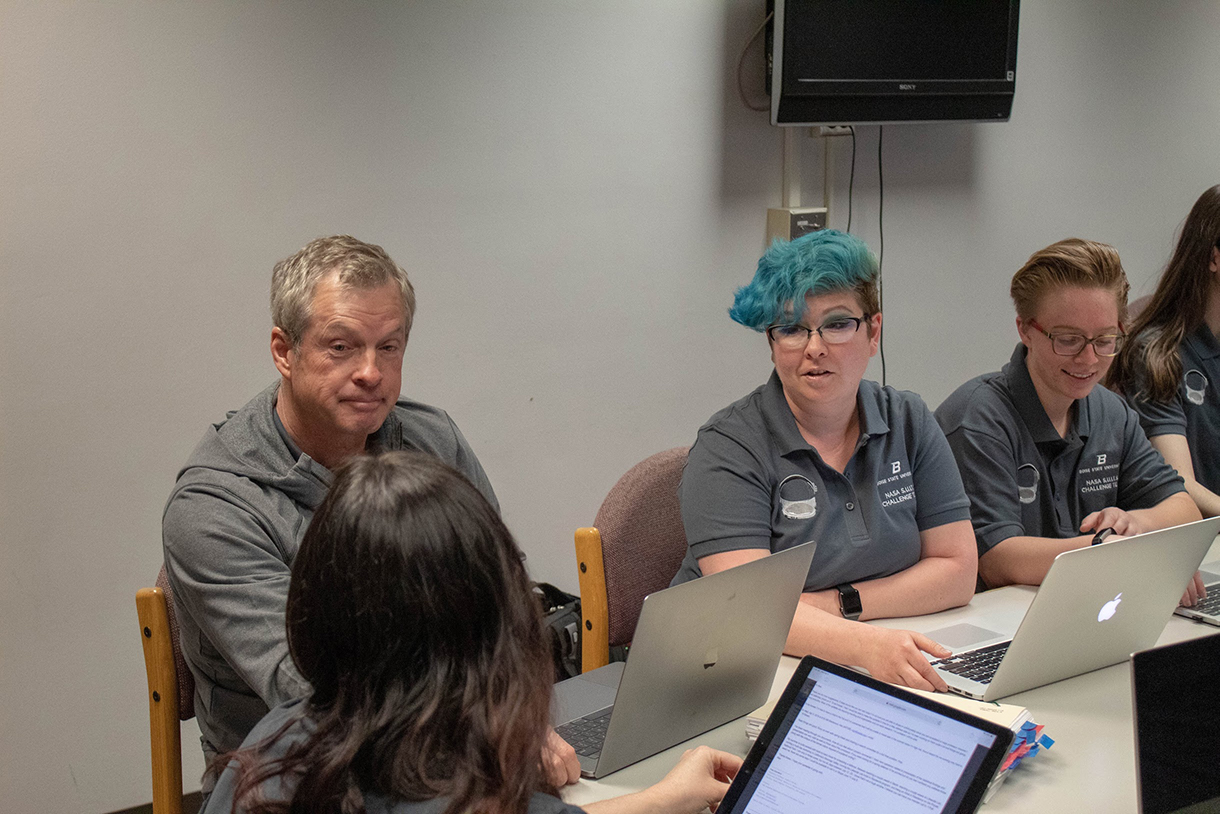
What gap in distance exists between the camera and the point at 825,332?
1.91 metres

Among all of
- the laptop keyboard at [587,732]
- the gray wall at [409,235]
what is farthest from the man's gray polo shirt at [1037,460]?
the gray wall at [409,235]

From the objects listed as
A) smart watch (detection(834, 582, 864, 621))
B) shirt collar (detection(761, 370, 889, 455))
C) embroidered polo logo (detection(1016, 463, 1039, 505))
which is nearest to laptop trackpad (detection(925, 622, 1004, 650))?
smart watch (detection(834, 582, 864, 621))

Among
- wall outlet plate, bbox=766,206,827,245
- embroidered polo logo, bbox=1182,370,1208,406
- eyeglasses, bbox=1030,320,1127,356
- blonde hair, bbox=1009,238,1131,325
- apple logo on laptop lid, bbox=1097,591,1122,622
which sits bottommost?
apple logo on laptop lid, bbox=1097,591,1122,622

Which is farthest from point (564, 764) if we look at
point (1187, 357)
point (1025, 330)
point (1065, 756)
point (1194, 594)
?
point (1187, 357)

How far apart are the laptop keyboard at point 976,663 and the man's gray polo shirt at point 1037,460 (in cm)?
44

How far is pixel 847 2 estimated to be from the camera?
3117 mm

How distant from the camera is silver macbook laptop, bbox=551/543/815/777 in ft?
4.29

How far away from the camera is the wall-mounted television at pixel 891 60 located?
10.1 feet

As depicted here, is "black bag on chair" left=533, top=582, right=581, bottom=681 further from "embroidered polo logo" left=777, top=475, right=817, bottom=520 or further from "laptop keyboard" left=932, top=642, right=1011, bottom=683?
"laptop keyboard" left=932, top=642, right=1011, bottom=683

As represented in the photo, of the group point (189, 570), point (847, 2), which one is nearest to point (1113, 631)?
point (189, 570)

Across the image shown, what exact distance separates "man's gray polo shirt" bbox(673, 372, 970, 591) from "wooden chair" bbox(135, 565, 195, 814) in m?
0.86

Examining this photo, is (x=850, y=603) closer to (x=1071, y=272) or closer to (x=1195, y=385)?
(x=1071, y=272)

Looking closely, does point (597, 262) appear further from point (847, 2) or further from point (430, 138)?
point (847, 2)

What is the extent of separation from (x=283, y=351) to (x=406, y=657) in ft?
3.10
